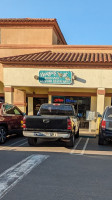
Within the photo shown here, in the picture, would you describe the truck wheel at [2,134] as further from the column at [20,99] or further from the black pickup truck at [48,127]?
the column at [20,99]

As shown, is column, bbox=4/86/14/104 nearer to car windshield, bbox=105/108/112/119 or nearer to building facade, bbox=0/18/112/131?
building facade, bbox=0/18/112/131

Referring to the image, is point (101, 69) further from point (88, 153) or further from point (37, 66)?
point (88, 153)

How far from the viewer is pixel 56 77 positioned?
41.2 ft

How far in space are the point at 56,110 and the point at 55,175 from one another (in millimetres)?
5326

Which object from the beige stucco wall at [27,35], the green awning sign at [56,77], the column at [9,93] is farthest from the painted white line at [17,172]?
the beige stucco wall at [27,35]

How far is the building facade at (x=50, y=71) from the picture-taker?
40.7ft

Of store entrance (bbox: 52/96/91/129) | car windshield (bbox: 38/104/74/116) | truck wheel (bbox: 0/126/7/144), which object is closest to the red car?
truck wheel (bbox: 0/126/7/144)

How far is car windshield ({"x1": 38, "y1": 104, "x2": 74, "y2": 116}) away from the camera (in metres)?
9.91

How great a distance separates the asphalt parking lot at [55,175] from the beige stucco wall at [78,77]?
5972 mm

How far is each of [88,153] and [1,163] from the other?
10.9 ft

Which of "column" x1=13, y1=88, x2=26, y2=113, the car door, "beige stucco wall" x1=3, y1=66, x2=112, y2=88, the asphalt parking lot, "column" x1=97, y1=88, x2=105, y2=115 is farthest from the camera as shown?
"column" x1=13, y1=88, x2=26, y2=113

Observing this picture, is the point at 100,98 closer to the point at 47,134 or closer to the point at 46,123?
the point at 46,123

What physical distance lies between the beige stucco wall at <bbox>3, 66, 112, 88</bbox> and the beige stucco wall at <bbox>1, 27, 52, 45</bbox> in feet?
19.2

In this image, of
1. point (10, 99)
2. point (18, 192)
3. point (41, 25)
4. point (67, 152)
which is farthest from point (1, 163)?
point (41, 25)
